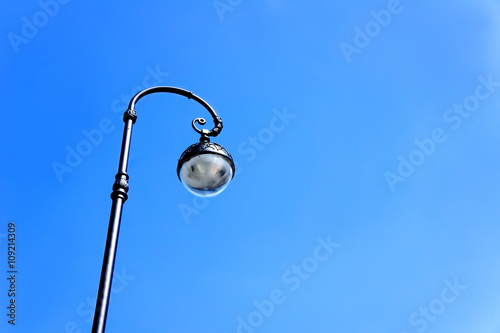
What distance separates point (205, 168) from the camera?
218 inches

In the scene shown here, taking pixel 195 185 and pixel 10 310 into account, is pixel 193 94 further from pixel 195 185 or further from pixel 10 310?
pixel 10 310

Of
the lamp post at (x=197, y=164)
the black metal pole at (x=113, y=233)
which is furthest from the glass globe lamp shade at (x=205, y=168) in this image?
the black metal pole at (x=113, y=233)

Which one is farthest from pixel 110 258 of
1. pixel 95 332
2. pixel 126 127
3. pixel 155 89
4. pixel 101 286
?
pixel 155 89

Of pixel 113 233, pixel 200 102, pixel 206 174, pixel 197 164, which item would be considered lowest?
pixel 113 233

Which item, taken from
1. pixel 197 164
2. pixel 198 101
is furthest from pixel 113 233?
pixel 198 101

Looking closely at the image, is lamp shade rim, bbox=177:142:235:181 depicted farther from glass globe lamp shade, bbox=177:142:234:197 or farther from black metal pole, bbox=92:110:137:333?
black metal pole, bbox=92:110:137:333

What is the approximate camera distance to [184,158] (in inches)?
220

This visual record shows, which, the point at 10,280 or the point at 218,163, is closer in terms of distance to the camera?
the point at 218,163

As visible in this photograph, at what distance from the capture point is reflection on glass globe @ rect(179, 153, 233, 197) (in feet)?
18.1

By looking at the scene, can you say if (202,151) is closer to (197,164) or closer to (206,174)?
(197,164)

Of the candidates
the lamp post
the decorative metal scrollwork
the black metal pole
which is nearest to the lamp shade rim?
the lamp post

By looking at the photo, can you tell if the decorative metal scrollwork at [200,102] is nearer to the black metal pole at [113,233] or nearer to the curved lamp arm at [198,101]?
the curved lamp arm at [198,101]

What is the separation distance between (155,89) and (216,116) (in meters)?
0.84

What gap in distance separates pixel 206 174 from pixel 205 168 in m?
0.07
